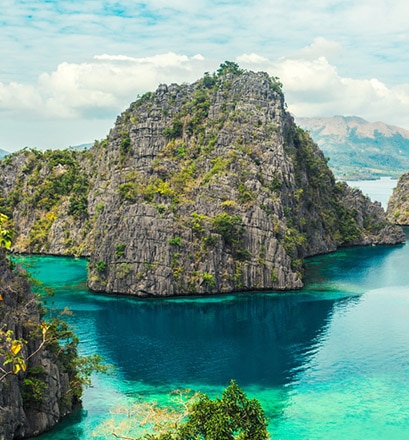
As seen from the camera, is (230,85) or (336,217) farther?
(336,217)

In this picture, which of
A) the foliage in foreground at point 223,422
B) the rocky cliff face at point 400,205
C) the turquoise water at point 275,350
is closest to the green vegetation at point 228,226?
the turquoise water at point 275,350

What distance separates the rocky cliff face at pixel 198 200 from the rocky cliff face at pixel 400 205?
33.7 m

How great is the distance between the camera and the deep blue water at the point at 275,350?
4912 cm

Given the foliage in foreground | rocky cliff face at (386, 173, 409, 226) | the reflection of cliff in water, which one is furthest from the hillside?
rocky cliff face at (386, 173, 409, 226)

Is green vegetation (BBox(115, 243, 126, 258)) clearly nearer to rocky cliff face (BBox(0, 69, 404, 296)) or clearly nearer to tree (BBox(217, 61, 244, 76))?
rocky cliff face (BBox(0, 69, 404, 296))

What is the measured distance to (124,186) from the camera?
102m

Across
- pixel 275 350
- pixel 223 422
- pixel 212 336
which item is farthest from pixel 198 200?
pixel 223 422

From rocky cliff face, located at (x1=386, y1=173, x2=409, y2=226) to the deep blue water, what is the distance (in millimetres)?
82804

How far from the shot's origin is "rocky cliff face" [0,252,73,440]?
4069cm

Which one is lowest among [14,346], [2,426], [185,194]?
[2,426]

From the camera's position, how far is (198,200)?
9988 centimetres

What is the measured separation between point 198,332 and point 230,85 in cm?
6833

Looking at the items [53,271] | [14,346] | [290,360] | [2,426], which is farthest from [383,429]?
[53,271]

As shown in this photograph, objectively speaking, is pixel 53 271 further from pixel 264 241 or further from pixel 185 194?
pixel 264 241
